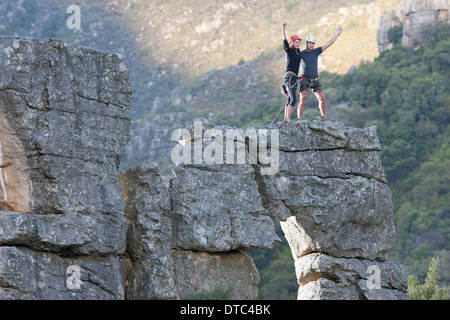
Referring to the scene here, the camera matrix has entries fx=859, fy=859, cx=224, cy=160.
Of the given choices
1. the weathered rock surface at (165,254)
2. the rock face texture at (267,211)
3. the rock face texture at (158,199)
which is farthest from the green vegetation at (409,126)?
the weathered rock surface at (165,254)

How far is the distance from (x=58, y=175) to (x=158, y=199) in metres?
2.11

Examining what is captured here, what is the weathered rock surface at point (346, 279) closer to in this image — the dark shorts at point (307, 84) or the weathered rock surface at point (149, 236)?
the weathered rock surface at point (149, 236)

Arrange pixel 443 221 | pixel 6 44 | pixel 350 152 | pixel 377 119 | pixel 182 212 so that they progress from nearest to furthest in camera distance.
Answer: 1. pixel 6 44
2. pixel 182 212
3. pixel 350 152
4. pixel 443 221
5. pixel 377 119

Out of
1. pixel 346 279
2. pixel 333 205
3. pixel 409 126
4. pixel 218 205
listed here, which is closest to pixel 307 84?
pixel 333 205

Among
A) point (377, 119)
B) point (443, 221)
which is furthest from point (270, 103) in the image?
point (443, 221)

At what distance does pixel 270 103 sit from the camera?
62375mm

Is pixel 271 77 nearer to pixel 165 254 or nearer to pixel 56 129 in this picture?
pixel 165 254

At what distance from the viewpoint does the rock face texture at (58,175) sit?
14.8 meters

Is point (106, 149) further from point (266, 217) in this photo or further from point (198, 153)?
point (266, 217)

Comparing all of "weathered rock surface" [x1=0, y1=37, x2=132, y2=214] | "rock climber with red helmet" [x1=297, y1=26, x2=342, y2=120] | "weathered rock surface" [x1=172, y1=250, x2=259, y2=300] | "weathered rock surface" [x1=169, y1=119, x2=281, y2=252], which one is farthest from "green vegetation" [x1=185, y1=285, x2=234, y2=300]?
"rock climber with red helmet" [x1=297, y1=26, x2=342, y2=120]

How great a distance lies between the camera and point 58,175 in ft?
49.9

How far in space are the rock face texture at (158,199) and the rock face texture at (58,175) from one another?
0.02m
